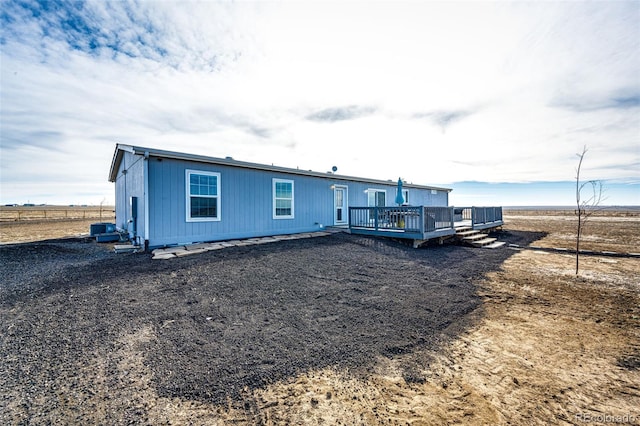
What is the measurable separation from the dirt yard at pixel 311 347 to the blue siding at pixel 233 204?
230cm

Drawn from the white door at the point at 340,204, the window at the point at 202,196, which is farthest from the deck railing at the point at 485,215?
the window at the point at 202,196

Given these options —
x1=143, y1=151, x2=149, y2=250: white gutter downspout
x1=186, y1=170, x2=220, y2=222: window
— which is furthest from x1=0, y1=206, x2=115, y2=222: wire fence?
x1=186, y1=170, x2=220, y2=222: window

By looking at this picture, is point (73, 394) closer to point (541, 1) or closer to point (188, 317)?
point (188, 317)

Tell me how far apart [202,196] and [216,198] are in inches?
18.1

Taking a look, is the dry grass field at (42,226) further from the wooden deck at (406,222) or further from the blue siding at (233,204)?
the wooden deck at (406,222)

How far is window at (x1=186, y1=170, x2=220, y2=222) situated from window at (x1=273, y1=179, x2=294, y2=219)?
235 cm

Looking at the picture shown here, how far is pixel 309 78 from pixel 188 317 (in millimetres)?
8519

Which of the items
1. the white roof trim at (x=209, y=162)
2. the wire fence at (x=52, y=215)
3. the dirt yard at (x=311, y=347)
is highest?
the white roof trim at (x=209, y=162)

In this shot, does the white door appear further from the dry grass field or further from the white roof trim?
the dry grass field

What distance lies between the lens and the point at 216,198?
8.87 metres

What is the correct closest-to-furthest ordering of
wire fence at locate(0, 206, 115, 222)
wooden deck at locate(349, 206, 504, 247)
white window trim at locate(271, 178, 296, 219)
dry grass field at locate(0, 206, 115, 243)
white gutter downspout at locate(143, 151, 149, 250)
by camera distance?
white gutter downspout at locate(143, 151, 149, 250)
wooden deck at locate(349, 206, 504, 247)
white window trim at locate(271, 178, 296, 219)
dry grass field at locate(0, 206, 115, 243)
wire fence at locate(0, 206, 115, 222)

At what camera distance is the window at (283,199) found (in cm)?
1055

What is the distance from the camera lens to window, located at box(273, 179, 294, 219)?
415 inches

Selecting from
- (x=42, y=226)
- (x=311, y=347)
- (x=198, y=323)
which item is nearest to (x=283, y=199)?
(x=198, y=323)
